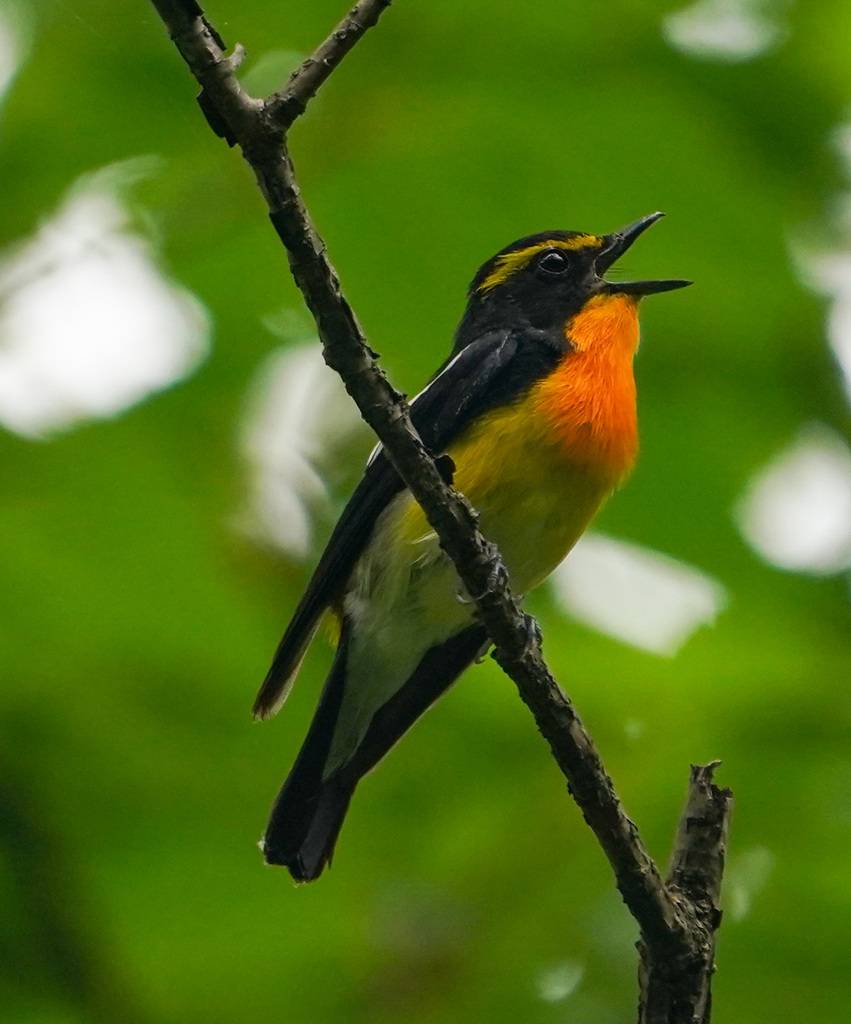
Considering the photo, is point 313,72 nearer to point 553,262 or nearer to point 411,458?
point 411,458

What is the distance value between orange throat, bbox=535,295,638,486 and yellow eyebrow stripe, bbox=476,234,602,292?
0.41 metres

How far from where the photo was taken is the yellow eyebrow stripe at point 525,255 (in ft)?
16.0

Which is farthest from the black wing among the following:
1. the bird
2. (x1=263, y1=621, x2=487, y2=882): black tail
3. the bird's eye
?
the bird's eye

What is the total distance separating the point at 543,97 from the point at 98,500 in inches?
65.4

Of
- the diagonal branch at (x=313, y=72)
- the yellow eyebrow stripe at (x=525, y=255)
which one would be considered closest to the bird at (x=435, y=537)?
the yellow eyebrow stripe at (x=525, y=255)

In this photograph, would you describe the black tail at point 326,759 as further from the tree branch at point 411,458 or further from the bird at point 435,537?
the tree branch at point 411,458

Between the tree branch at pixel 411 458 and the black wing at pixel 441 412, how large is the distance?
855 mm

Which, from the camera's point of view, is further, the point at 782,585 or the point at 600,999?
the point at 600,999

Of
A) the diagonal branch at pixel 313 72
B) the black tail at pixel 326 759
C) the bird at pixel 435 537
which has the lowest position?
the black tail at pixel 326 759

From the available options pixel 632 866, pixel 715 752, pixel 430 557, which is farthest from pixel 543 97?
pixel 632 866

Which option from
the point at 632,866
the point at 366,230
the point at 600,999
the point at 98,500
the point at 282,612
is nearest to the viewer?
the point at 632,866

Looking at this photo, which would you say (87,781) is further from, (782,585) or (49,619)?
(782,585)

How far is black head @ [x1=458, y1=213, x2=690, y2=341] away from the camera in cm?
473

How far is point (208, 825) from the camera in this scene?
4.18 meters
